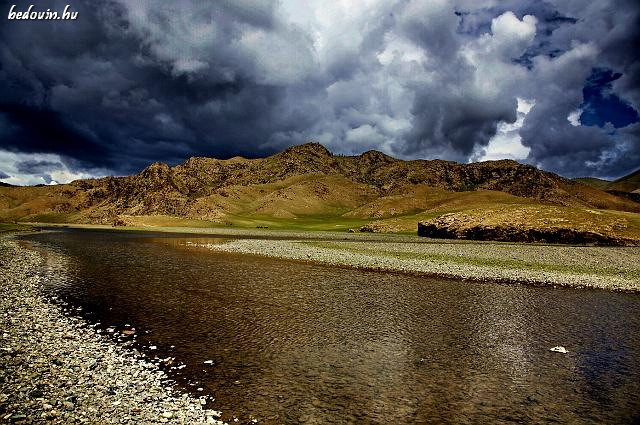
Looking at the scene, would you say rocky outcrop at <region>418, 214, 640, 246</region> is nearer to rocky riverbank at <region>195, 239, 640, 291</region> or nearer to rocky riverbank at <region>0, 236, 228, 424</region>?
rocky riverbank at <region>195, 239, 640, 291</region>

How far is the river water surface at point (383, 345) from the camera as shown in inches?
531

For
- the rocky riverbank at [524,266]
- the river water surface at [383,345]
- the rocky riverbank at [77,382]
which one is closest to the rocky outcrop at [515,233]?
the rocky riverbank at [524,266]

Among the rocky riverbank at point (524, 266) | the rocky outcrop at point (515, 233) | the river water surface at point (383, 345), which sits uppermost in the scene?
the rocky outcrop at point (515, 233)

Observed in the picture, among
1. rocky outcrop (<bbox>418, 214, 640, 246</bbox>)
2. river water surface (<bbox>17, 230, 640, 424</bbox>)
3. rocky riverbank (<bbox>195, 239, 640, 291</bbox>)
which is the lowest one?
river water surface (<bbox>17, 230, 640, 424</bbox>)

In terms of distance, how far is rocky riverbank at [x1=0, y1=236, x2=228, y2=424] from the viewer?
11.6 metres

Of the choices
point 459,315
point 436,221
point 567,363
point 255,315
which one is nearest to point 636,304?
point 459,315

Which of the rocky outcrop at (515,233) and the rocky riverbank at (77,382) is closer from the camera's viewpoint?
the rocky riverbank at (77,382)

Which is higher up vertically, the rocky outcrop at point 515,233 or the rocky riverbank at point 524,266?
the rocky outcrop at point 515,233

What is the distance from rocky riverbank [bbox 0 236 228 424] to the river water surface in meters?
1.17

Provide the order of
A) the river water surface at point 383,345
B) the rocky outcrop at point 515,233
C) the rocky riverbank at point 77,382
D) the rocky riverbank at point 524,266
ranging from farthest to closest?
the rocky outcrop at point 515,233 → the rocky riverbank at point 524,266 → the river water surface at point 383,345 → the rocky riverbank at point 77,382

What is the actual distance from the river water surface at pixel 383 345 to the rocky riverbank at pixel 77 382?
1.17 m

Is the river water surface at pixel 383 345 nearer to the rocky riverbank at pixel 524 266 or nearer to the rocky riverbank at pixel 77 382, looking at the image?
the rocky riverbank at pixel 77 382

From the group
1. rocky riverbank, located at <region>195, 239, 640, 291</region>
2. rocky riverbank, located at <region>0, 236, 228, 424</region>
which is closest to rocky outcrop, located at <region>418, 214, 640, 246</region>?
rocky riverbank, located at <region>195, 239, 640, 291</region>

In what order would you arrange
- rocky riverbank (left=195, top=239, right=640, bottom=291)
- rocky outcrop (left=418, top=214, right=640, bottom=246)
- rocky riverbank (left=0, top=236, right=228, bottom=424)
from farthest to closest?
rocky outcrop (left=418, top=214, right=640, bottom=246) → rocky riverbank (left=195, top=239, right=640, bottom=291) → rocky riverbank (left=0, top=236, right=228, bottom=424)
